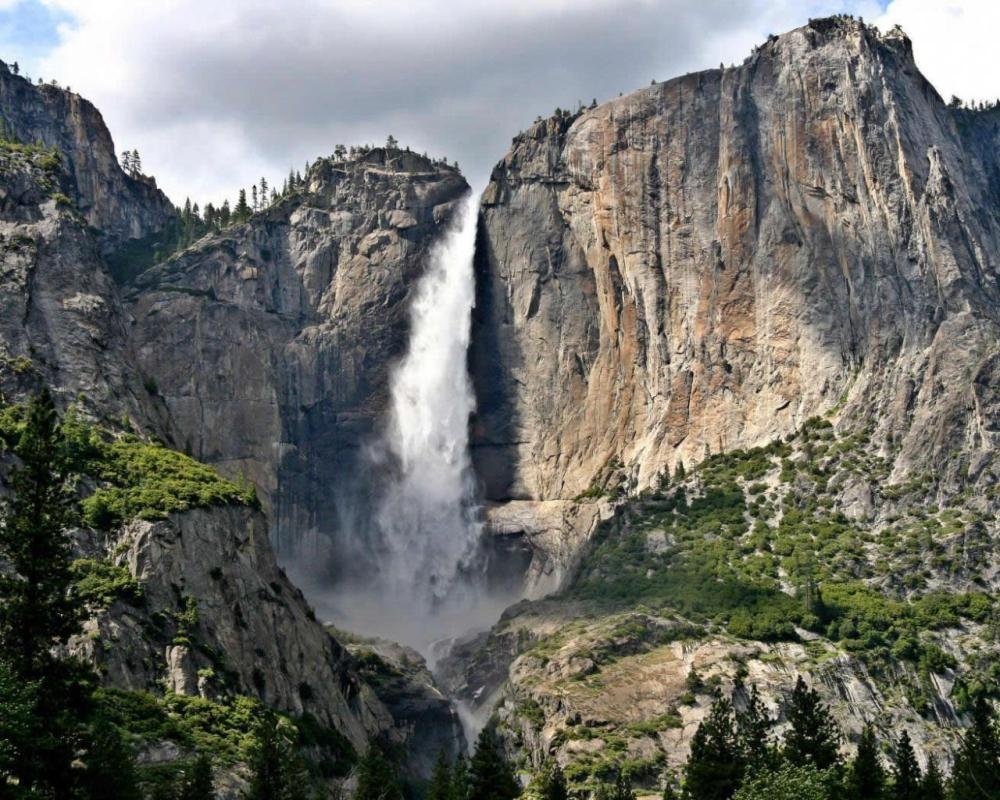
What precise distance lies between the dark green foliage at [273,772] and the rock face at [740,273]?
64.0 m

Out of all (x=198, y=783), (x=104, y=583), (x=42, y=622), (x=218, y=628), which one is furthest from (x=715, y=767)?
(x=104, y=583)

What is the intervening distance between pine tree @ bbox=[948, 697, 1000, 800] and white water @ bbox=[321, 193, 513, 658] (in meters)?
70.5

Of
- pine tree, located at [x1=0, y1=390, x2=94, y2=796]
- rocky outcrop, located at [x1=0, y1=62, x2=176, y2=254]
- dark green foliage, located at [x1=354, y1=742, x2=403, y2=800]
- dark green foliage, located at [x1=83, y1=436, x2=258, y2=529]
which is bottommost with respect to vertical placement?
dark green foliage, located at [x1=354, y1=742, x2=403, y2=800]

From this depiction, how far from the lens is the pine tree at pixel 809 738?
7231 centimetres

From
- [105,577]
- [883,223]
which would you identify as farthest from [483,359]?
[105,577]

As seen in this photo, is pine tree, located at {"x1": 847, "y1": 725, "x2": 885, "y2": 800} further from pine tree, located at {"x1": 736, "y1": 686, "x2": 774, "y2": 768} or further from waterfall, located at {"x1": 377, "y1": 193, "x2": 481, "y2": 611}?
waterfall, located at {"x1": 377, "y1": 193, "x2": 481, "y2": 611}

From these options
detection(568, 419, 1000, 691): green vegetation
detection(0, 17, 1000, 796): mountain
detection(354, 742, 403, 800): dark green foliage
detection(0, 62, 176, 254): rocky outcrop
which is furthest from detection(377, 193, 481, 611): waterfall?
detection(354, 742, 403, 800): dark green foliage

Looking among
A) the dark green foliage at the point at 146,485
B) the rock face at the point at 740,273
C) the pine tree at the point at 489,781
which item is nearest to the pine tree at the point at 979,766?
the pine tree at the point at 489,781

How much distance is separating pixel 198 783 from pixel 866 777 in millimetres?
34170

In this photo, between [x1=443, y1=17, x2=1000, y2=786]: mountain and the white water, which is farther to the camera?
the white water

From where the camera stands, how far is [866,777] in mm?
72250

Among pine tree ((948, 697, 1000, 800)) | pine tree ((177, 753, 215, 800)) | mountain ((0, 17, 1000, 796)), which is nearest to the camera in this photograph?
pine tree ((177, 753, 215, 800))

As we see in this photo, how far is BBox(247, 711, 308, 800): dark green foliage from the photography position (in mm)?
64312

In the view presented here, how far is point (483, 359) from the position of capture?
15550 cm
